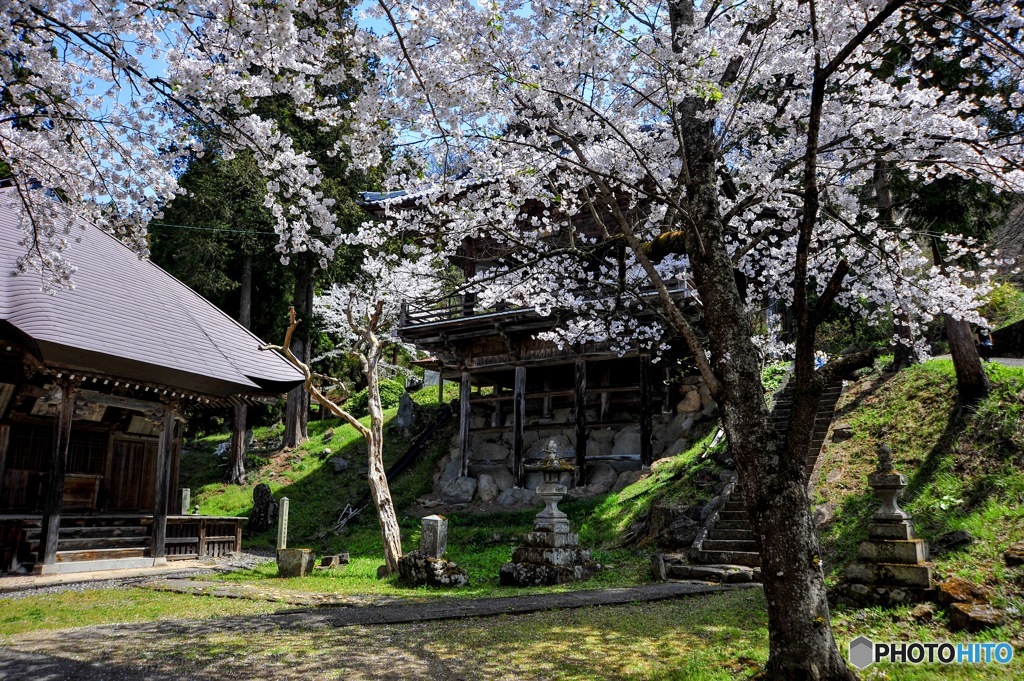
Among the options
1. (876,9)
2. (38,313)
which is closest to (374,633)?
(876,9)

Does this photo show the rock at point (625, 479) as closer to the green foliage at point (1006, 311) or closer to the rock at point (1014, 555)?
the rock at point (1014, 555)

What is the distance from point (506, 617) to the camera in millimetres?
6625

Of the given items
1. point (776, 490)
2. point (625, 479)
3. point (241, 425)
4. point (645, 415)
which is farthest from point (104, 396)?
point (776, 490)

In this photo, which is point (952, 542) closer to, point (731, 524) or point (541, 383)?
point (731, 524)

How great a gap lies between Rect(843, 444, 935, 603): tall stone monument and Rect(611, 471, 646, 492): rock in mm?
8982

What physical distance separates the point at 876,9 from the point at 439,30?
3.84m

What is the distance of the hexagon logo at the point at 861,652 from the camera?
4.55 meters

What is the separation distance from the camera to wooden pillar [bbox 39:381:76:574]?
1038 centimetres

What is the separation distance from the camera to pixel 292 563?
10961 millimetres

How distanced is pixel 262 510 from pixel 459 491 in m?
6.15

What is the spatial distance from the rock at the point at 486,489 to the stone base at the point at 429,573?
7507 mm

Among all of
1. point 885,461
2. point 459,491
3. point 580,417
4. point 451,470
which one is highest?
point 580,417

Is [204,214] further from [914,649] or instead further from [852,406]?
[914,649]

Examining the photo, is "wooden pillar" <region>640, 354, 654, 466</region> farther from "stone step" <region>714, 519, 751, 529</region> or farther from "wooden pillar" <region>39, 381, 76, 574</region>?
"wooden pillar" <region>39, 381, 76, 574</region>
